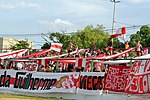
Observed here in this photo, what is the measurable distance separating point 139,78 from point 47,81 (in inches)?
204

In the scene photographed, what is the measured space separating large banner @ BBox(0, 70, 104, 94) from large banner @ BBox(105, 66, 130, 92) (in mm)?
401

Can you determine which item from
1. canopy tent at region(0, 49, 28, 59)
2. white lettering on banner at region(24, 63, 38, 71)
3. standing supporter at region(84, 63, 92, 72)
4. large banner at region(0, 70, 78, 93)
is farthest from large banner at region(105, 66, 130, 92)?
canopy tent at region(0, 49, 28, 59)

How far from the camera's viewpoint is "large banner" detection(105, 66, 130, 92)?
50.0 ft

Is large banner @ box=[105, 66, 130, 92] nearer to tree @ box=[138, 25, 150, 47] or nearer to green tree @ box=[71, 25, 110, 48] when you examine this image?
tree @ box=[138, 25, 150, 47]

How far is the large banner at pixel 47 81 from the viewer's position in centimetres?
1641

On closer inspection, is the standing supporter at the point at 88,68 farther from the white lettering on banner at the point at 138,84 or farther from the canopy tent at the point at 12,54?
the canopy tent at the point at 12,54

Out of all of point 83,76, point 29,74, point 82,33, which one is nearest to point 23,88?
point 29,74

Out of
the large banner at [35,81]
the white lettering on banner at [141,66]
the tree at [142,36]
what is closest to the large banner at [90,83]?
the large banner at [35,81]

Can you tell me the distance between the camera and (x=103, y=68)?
56.7 ft

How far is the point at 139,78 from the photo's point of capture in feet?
48.0

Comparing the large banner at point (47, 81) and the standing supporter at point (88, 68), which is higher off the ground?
the standing supporter at point (88, 68)

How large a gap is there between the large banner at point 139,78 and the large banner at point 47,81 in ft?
5.14

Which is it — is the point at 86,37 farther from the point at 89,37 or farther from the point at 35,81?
the point at 35,81

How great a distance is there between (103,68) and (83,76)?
3.93ft
